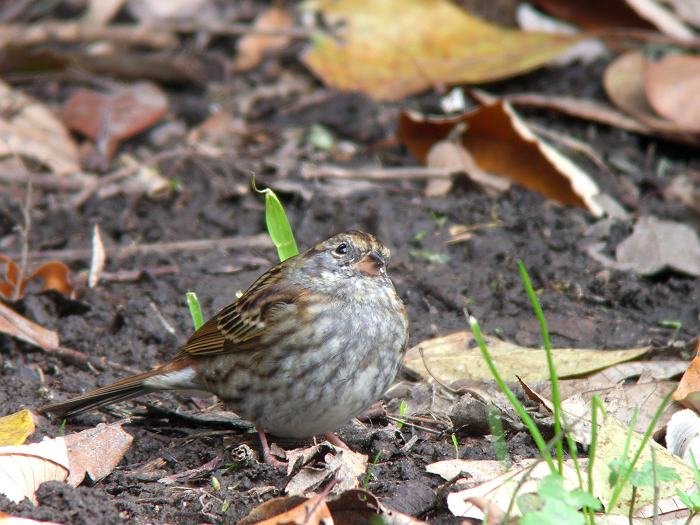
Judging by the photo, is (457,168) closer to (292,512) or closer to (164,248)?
(164,248)

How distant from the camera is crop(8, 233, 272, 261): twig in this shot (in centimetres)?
601

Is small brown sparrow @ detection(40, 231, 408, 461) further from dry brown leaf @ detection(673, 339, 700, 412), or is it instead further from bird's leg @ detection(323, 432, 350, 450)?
dry brown leaf @ detection(673, 339, 700, 412)

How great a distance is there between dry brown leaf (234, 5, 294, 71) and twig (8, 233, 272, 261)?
2.40 metres

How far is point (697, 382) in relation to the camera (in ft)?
14.1

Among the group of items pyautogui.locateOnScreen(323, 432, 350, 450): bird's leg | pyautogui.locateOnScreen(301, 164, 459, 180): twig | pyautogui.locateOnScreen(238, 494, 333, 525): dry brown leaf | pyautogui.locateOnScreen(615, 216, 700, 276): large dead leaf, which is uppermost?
pyautogui.locateOnScreen(238, 494, 333, 525): dry brown leaf

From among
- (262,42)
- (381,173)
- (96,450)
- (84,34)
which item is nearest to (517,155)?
(381,173)

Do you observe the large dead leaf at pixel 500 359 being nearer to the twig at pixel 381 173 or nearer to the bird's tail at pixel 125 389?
the bird's tail at pixel 125 389

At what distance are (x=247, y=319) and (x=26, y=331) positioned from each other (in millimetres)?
1238

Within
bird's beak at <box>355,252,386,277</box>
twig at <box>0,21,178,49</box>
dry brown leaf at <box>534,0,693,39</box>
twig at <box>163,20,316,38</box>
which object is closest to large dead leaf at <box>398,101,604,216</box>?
dry brown leaf at <box>534,0,693,39</box>

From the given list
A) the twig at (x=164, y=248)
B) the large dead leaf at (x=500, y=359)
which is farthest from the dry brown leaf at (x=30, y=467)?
the twig at (x=164, y=248)

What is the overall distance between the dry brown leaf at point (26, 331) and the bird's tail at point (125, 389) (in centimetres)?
57

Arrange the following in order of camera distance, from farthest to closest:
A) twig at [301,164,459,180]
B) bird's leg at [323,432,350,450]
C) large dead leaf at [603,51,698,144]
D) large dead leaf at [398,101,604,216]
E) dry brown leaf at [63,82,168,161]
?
dry brown leaf at [63,82,168,161]
large dead leaf at [603,51,698,144]
twig at [301,164,459,180]
large dead leaf at [398,101,604,216]
bird's leg at [323,432,350,450]

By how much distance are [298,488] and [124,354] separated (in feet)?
5.60

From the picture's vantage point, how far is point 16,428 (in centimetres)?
408
